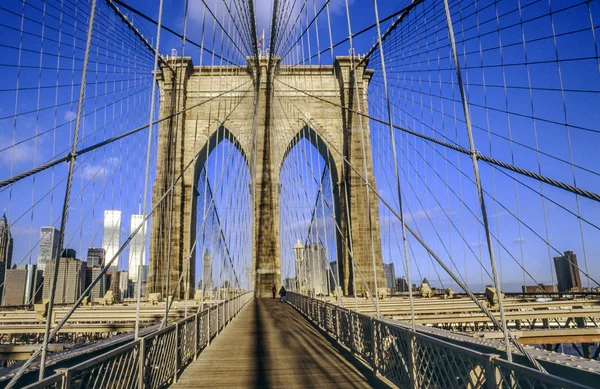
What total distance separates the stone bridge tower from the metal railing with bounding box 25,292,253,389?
1606 cm

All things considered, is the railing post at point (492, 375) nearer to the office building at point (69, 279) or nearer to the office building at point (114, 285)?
the office building at point (69, 279)

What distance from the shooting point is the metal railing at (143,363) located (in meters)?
2.54

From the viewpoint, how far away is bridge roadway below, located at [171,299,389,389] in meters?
4.61

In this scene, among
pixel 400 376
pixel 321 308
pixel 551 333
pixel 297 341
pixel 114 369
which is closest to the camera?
pixel 114 369

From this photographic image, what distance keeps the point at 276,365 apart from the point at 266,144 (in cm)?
2070

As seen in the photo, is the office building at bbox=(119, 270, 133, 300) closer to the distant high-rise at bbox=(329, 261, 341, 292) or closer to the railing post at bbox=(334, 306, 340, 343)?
the distant high-rise at bbox=(329, 261, 341, 292)

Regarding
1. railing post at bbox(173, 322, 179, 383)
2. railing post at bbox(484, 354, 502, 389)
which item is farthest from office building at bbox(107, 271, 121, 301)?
railing post at bbox(484, 354, 502, 389)

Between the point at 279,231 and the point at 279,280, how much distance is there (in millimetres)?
3204

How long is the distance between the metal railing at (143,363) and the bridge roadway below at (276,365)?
0.23 meters

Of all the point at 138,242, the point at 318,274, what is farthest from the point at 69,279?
the point at 318,274

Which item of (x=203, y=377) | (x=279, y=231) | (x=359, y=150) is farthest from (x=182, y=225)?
(x=203, y=377)

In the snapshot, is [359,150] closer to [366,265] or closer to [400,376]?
[366,265]

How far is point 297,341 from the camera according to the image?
25.2ft

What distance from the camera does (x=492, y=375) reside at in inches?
93.1
